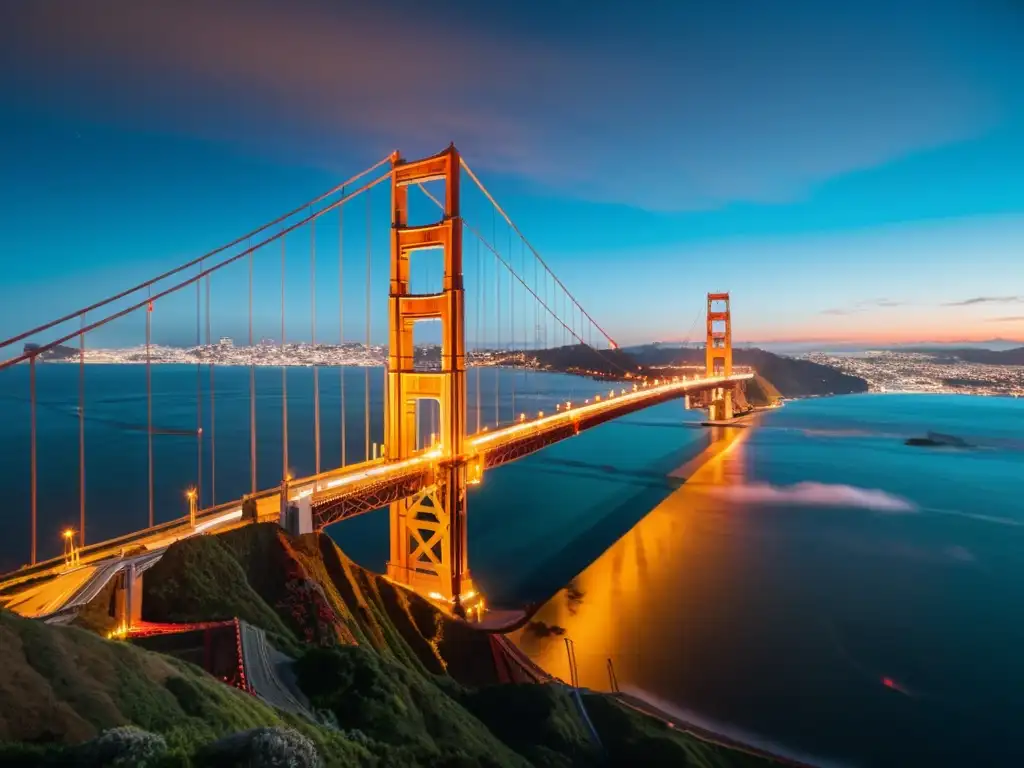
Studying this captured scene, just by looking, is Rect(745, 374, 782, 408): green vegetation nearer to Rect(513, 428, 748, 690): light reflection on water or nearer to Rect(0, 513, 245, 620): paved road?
Rect(513, 428, 748, 690): light reflection on water

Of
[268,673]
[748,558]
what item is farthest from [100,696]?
[748,558]

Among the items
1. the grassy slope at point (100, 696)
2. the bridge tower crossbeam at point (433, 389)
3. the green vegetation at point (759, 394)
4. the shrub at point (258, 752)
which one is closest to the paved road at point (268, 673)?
the grassy slope at point (100, 696)

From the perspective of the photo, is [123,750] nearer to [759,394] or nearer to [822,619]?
[822,619]

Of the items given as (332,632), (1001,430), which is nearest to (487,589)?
(332,632)

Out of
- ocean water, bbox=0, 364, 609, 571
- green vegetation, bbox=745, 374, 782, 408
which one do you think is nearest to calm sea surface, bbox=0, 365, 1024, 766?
ocean water, bbox=0, 364, 609, 571

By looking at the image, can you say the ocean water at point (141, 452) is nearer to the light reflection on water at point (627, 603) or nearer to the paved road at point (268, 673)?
the paved road at point (268, 673)
